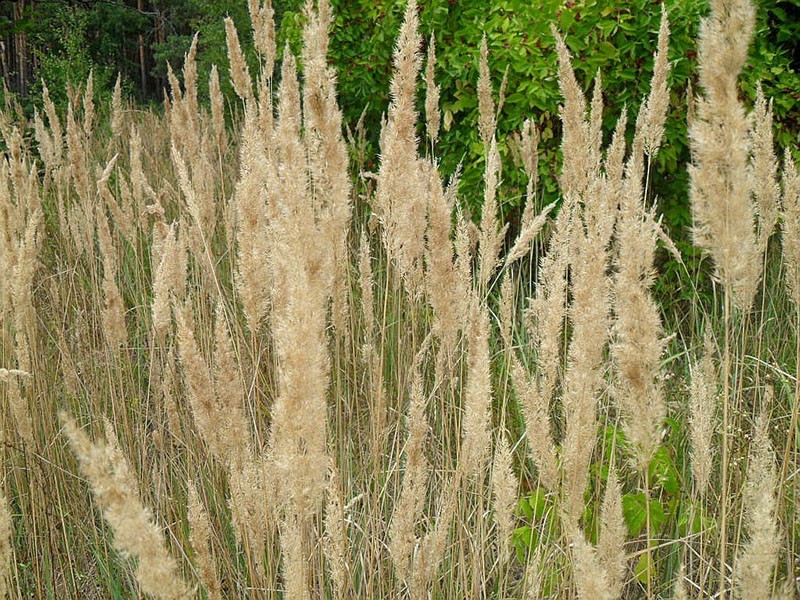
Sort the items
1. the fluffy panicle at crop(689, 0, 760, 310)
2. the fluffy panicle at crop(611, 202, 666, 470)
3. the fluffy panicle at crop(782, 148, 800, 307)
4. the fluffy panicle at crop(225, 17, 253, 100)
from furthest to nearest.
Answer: the fluffy panicle at crop(225, 17, 253, 100), the fluffy panicle at crop(782, 148, 800, 307), the fluffy panicle at crop(611, 202, 666, 470), the fluffy panicle at crop(689, 0, 760, 310)

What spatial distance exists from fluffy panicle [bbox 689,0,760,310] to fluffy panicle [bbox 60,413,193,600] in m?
0.77

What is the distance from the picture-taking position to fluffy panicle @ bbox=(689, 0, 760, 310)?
933 mm

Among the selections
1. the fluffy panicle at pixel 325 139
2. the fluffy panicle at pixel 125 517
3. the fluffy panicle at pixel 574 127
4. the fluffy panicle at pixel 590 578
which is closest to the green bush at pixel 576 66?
the fluffy panicle at pixel 574 127

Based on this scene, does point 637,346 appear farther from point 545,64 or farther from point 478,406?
point 545,64

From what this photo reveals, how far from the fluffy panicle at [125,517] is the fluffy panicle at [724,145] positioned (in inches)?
30.4

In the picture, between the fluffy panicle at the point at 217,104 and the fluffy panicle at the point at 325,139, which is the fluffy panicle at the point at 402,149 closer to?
the fluffy panicle at the point at 325,139

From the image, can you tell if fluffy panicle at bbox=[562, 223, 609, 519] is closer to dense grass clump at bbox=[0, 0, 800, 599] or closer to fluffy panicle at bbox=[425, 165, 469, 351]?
dense grass clump at bbox=[0, 0, 800, 599]

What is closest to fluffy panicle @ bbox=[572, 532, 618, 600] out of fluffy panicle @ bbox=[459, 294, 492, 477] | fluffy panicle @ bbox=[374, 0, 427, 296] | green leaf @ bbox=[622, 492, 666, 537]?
fluffy panicle @ bbox=[459, 294, 492, 477]

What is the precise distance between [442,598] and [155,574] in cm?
100

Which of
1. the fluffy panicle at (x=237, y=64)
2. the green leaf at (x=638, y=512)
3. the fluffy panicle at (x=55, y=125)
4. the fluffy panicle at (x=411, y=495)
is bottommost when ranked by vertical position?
the green leaf at (x=638, y=512)

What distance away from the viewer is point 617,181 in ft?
6.12

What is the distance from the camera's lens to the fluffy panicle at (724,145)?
933 millimetres

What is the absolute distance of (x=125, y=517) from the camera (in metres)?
0.85

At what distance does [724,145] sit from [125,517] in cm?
82
